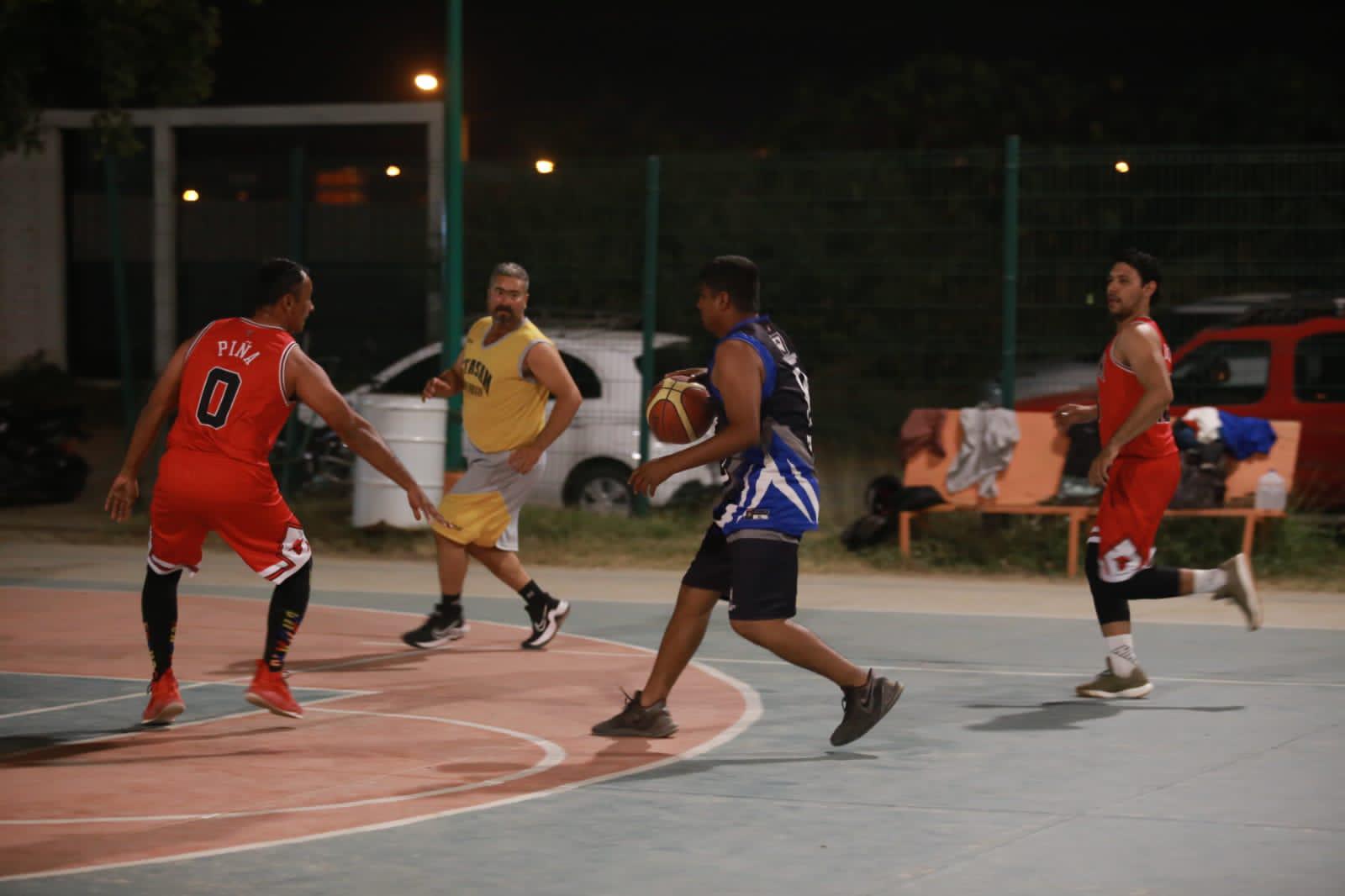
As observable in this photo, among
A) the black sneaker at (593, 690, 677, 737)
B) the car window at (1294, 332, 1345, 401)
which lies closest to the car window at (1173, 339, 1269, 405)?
the car window at (1294, 332, 1345, 401)

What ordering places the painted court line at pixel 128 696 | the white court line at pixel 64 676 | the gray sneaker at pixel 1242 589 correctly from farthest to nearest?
the white court line at pixel 64 676, the gray sneaker at pixel 1242 589, the painted court line at pixel 128 696

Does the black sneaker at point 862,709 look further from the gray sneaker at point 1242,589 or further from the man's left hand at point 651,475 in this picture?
the gray sneaker at point 1242,589

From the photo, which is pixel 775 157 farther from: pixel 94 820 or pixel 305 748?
pixel 94 820

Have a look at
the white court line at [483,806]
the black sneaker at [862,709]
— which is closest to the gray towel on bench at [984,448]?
the white court line at [483,806]

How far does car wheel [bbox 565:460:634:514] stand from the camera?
56.9 ft

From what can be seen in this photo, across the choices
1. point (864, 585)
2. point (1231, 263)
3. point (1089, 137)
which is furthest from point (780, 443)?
point (1089, 137)

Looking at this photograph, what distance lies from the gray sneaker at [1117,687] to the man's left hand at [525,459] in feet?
10.8

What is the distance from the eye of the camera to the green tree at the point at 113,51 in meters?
17.6

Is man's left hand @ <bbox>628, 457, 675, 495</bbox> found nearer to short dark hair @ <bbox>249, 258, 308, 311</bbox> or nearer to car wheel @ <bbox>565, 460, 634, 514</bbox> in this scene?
short dark hair @ <bbox>249, 258, 308, 311</bbox>

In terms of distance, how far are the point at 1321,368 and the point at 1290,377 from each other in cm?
25

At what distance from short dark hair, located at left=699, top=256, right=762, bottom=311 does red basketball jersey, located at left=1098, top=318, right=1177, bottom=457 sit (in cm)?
222

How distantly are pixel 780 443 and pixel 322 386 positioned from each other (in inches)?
83.4

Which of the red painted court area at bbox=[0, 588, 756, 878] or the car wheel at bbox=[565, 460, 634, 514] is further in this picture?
the car wheel at bbox=[565, 460, 634, 514]

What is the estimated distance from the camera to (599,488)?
1739 centimetres
